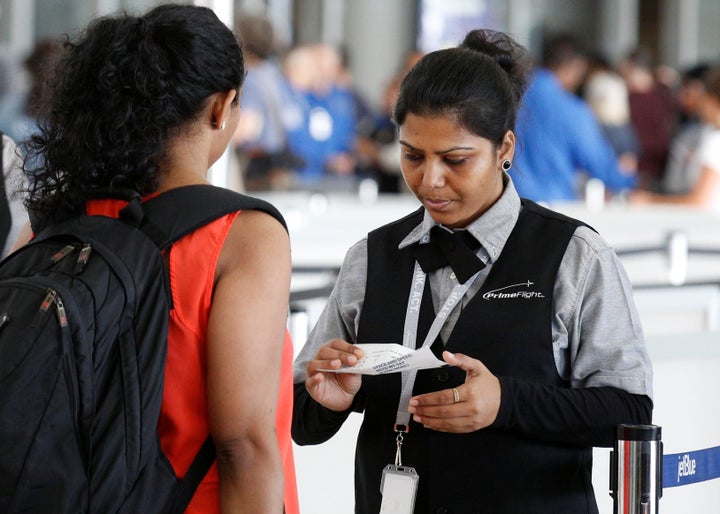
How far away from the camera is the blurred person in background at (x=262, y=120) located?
24.6 ft

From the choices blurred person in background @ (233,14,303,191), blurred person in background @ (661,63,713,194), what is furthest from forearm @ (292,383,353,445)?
blurred person in background @ (661,63,713,194)

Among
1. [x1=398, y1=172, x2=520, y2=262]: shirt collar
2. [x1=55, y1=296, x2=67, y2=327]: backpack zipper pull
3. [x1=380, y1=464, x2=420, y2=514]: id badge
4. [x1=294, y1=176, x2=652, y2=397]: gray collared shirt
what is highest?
[x1=55, y1=296, x2=67, y2=327]: backpack zipper pull

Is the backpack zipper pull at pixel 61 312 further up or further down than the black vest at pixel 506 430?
further up

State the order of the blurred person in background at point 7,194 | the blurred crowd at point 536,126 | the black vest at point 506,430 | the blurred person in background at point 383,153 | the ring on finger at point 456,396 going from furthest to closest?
the blurred person in background at point 383,153 → the blurred crowd at point 536,126 → the blurred person in background at point 7,194 → the black vest at point 506,430 → the ring on finger at point 456,396

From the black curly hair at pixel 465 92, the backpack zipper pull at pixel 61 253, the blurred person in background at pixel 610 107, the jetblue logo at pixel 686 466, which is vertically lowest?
the blurred person in background at pixel 610 107

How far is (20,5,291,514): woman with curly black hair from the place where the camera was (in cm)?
145

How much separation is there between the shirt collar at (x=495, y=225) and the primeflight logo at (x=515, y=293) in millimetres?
62

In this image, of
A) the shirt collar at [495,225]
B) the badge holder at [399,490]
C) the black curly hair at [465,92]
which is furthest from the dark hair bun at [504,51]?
the badge holder at [399,490]

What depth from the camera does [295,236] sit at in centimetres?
532

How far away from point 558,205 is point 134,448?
5.17 meters

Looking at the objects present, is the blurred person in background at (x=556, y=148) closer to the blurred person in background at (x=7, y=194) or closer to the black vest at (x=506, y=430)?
the blurred person in background at (x=7, y=194)

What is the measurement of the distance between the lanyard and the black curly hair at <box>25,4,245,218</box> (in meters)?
0.49

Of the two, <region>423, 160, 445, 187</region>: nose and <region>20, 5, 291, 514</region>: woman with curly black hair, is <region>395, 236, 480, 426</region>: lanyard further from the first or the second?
<region>20, 5, 291, 514</region>: woman with curly black hair

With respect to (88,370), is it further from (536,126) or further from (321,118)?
(321,118)
